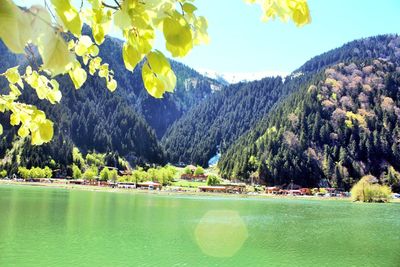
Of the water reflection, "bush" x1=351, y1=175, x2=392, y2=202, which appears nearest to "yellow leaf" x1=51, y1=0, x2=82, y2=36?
the water reflection

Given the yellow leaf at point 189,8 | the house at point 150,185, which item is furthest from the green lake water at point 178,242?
the house at point 150,185

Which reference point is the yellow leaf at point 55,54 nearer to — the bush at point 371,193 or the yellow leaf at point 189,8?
the yellow leaf at point 189,8

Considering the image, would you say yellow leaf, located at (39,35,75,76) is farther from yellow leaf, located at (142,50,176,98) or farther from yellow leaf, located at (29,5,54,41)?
yellow leaf, located at (142,50,176,98)

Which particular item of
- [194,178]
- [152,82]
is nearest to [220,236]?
[152,82]

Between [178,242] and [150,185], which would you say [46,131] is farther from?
[150,185]

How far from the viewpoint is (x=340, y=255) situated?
30.7 metres

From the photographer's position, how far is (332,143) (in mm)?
185250

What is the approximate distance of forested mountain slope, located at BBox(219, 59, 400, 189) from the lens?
17112 centimetres

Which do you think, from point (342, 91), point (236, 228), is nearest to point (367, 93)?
point (342, 91)

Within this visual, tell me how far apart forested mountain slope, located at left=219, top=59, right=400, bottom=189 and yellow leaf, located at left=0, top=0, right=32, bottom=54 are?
562ft

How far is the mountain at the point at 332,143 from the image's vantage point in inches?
6732

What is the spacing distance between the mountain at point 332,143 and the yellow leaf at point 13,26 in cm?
17144

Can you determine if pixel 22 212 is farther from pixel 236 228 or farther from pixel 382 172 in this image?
pixel 382 172

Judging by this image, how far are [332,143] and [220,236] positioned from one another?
158322mm
